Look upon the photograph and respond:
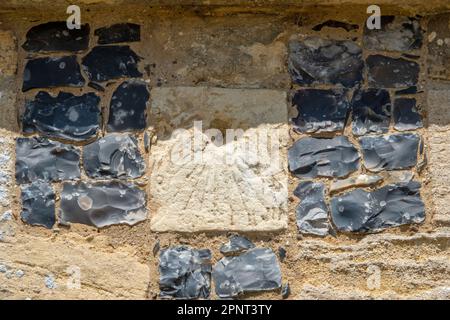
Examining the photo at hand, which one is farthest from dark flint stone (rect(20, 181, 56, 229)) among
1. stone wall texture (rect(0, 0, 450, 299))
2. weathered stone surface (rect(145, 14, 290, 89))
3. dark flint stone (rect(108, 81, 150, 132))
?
weathered stone surface (rect(145, 14, 290, 89))

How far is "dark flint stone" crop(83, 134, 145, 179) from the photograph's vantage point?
2.83 m

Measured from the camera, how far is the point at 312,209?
2.78 meters

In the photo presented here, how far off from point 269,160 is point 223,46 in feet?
1.58

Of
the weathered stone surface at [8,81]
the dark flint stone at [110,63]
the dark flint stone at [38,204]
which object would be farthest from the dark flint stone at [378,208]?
the weathered stone surface at [8,81]

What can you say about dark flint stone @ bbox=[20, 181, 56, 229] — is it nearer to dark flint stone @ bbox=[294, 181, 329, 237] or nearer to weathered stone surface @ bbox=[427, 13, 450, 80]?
dark flint stone @ bbox=[294, 181, 329, 237]

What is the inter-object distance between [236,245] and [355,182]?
0.50 metres

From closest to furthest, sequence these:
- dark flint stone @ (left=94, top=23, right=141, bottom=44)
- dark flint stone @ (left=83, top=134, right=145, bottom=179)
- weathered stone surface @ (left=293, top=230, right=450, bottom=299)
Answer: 1. weathered stone surface @ (left=293, top=230, right=450, bottom=299)
2. dark flint stone @ (left=83, top=134, right=145, bottom=179)
3. dark flint stone @ (left=94, top=23, right=141, bottom=44)

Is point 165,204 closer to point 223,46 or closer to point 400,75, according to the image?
point 223,46

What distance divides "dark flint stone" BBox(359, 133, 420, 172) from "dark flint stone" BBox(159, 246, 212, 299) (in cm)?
70

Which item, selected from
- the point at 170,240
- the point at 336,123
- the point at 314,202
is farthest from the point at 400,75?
the point at 170,240

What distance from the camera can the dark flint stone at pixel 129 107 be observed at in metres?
2.87

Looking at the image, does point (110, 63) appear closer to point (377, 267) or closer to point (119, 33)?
point (119, 33)

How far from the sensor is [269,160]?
2811 mm

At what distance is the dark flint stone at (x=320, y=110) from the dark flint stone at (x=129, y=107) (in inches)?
22.7
